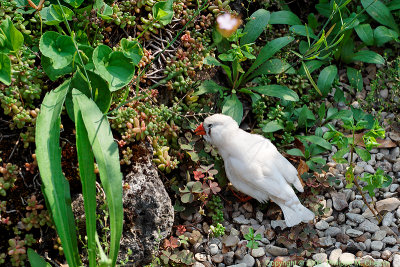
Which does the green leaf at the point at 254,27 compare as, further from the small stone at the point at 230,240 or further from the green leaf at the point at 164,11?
the small stone at the point at 230,240

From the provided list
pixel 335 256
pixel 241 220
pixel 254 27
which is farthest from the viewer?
pixel 254 27

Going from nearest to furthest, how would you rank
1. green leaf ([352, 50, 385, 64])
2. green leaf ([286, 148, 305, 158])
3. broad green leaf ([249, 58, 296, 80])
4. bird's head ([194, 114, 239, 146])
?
bird's head ([194, 114, 239, 146])
green leaf ([286, 148, 305, 158])
broad green leaf ([249, 58, 296, 80])
green leaf ([352, 50, 385, 64])

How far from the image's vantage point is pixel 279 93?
10.0 feet

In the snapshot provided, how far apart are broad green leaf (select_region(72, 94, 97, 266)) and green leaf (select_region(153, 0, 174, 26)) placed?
75 cm

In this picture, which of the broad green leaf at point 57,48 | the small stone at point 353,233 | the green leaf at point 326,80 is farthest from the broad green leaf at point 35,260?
the green leaf at point 326,80

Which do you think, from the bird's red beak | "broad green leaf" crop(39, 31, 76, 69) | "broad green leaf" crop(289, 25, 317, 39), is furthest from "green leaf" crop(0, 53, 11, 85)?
"broad green leaf" crop(289, 25, 317, 39)

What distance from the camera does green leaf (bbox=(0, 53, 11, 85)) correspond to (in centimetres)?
236

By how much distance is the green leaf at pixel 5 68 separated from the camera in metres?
2.36

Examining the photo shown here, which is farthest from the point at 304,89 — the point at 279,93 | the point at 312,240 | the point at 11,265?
the point at 11,265

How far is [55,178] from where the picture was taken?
2.25 metres

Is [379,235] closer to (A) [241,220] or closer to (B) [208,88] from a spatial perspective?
(A) [241,220]

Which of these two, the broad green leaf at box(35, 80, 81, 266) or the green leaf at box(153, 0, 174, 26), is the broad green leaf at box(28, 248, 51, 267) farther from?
the green leaf at box(153, 0, 174, 26)

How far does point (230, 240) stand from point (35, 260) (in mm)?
990

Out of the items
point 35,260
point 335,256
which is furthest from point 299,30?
point 35,260
